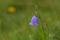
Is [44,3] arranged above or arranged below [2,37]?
above

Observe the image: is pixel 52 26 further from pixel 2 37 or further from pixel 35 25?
pixel 2 37

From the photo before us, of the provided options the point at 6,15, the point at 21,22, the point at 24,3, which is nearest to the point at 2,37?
the point at 21,22

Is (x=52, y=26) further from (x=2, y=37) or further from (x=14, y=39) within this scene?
(x=2, y=37)

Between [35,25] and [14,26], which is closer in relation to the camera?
[35,25]

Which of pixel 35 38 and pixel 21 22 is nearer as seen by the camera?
pixel 35 38

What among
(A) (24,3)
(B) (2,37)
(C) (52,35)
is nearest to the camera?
(C) (52,35)

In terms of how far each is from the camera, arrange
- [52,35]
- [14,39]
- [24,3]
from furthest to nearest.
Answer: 1. [24,3]
2. [14,39]
3. [52,35]

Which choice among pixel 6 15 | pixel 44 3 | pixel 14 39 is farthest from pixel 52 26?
pixel 44 3
